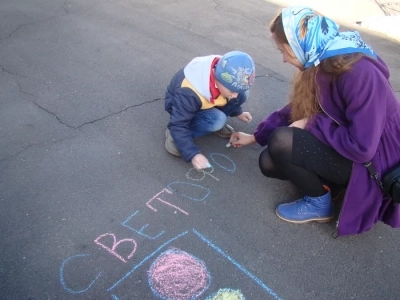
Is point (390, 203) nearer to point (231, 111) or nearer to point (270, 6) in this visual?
point (231, 111)

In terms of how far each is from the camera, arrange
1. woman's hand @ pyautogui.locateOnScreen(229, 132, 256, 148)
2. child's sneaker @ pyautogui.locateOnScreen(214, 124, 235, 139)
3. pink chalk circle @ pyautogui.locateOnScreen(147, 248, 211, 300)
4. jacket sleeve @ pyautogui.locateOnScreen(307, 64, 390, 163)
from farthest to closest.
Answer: child's sneaker @ pyautogui.locateOnScreen(214, 124, 235, 139) → woman's hand @ pyautogui.locateOnScreen(229, 132, 256, 148) → pink chalk circle @ pyautogui.locateOnScreen(147, 248, 211, 300) → jacket sleeve @ pyautogui.locateOnScreen(307, 64, 390, 163)

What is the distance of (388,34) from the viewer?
21.1ft

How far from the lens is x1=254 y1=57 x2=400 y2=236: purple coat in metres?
1.83

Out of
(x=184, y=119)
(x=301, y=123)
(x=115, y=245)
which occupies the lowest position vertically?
(x=115, y=245)

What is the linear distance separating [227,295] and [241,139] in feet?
3.89

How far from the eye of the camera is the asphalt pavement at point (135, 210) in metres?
1.98

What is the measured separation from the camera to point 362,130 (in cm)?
185

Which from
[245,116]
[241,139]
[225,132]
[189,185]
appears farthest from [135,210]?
[245,116]

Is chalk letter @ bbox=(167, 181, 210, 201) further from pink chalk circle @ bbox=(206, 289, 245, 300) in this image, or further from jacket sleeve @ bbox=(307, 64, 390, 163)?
jacket sleeve @ bbox=(307, 64, 390, 163)

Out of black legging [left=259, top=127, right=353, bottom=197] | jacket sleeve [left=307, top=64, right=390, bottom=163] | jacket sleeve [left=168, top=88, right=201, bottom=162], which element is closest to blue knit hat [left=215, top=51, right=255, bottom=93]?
jacket sleeve [left=168, top=88, right=201, bottom=162]

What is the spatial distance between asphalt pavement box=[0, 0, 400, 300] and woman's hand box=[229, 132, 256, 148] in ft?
0.47

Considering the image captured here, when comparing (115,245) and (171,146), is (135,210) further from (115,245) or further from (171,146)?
(171,146)

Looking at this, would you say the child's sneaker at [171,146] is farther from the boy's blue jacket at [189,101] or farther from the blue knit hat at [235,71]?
the blue knit hat at [235,71]

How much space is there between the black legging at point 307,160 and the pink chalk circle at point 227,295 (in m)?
0.77
